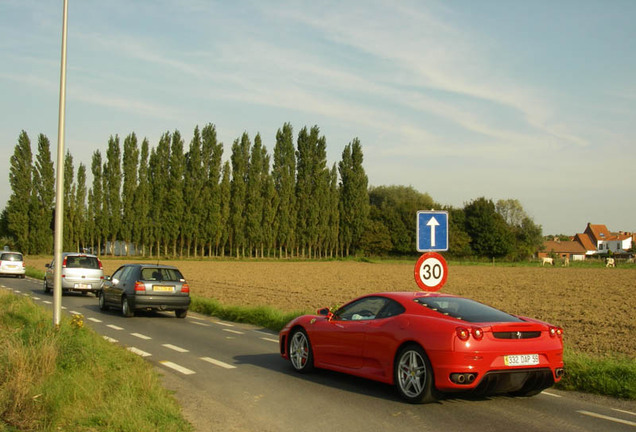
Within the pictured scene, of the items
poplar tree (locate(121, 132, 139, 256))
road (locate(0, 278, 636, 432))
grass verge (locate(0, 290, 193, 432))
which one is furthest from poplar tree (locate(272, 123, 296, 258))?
grass verge (locate(0, 290, 193, 432))

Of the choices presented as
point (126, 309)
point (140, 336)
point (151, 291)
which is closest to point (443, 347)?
point (140, 336)

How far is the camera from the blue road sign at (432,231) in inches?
469

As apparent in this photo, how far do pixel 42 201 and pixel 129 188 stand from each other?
10847 millimetres

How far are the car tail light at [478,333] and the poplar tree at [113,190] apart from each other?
78.8m

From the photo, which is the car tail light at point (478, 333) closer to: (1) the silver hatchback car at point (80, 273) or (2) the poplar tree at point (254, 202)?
(1) the silver hatchback car at point (80, 273)

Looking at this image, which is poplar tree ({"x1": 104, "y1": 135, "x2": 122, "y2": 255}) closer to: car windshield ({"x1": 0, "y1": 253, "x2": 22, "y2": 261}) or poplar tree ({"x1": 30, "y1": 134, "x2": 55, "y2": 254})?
poplar tree ({"x1": 30, "y1": 134, "x2": 55, "y2": 254})

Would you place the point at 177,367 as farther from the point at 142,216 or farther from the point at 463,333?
the point at 142,216

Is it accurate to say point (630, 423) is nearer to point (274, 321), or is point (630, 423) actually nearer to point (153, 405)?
point (153, 405)

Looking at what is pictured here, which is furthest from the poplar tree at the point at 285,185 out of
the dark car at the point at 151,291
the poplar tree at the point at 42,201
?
the dark car at the point at 151,291

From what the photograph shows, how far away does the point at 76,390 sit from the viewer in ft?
22.1

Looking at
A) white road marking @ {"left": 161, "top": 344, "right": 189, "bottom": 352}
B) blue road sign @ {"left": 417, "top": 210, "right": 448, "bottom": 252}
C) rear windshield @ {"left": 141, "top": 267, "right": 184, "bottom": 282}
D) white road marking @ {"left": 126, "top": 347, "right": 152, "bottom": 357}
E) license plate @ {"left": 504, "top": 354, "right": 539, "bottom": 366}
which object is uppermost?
blue road sign @ {"left": 417, "top": 210, "right": 448, "bottom": 252}

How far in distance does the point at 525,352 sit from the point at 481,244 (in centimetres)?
9532

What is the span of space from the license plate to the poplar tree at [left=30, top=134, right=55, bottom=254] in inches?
3190

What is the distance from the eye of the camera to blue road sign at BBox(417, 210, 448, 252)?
39.1ft
